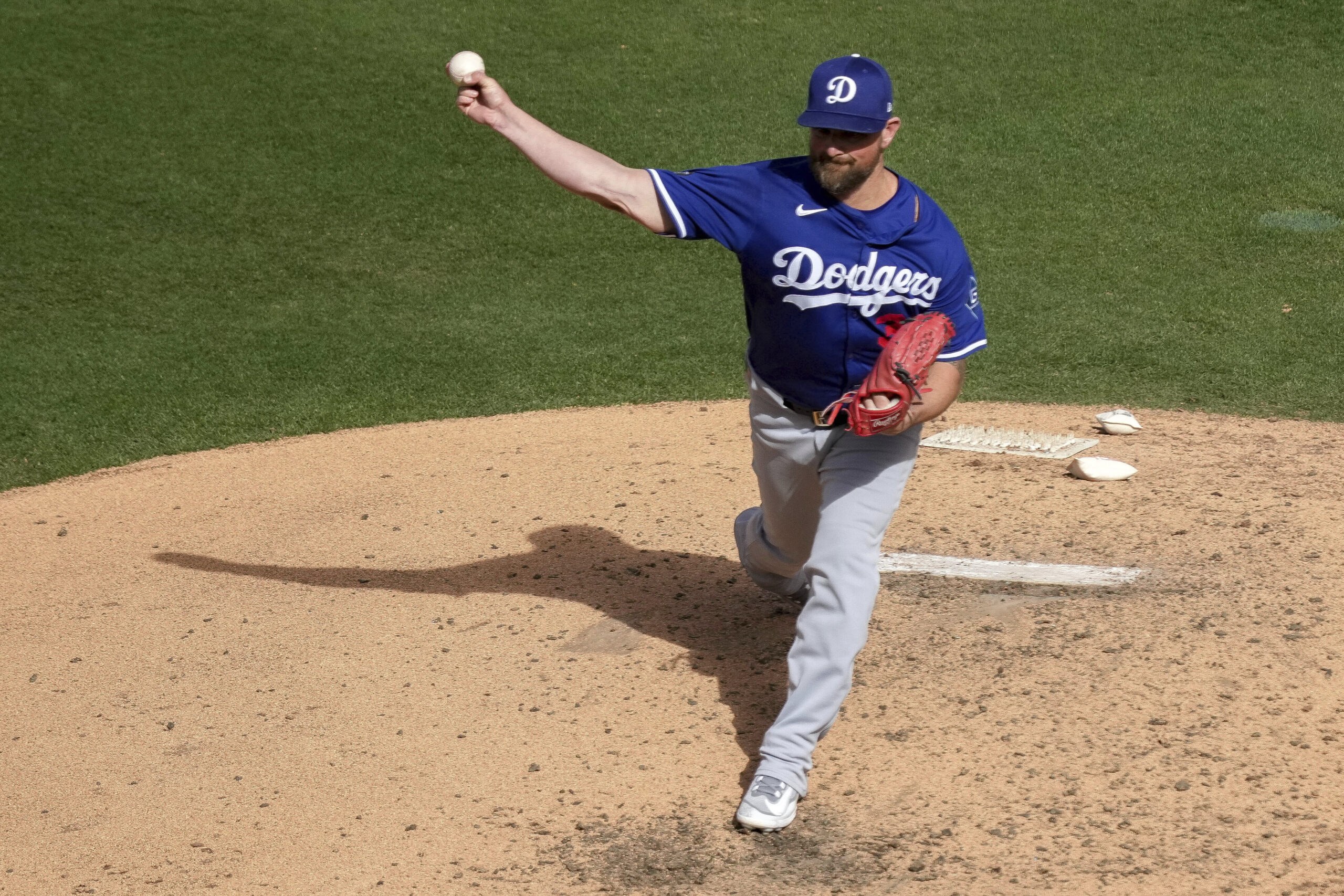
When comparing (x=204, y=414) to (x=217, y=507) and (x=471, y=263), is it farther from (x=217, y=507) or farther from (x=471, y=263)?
Answer: (x=471, y=263)

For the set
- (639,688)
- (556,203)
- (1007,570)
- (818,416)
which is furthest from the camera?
(556,203)

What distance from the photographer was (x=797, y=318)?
3537 mm

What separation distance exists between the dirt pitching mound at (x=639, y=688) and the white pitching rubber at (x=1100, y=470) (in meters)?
0.07

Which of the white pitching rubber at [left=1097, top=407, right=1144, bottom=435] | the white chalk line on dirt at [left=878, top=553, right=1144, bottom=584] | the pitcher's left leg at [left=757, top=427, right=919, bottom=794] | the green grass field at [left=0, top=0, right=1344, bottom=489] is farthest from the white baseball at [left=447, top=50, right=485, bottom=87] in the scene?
the white pitching rubber at [left=1097, top=407, right=1144, bottom=435]

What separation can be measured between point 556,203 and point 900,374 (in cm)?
701

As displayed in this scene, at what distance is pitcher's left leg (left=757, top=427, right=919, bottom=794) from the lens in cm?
342

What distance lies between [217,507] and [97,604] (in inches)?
38.0

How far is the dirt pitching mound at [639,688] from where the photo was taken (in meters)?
3.30

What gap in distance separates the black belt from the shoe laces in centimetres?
98

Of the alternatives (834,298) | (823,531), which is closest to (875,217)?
(834,298)

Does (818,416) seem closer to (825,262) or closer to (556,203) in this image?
(825,262)

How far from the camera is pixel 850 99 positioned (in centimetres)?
341

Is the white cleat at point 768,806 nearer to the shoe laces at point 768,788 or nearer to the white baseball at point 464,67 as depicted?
the shoe laces at point 768,788

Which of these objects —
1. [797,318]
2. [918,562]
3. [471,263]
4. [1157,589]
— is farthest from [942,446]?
[471,263]
